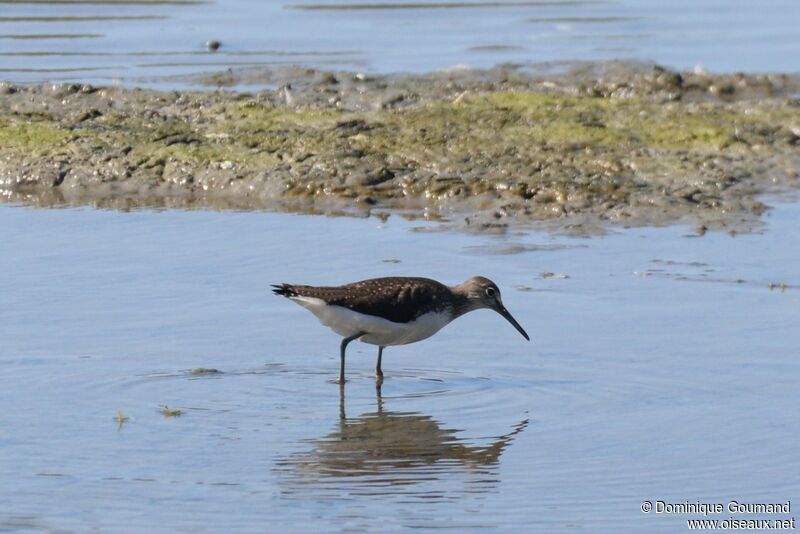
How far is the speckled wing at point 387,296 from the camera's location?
28.3ft

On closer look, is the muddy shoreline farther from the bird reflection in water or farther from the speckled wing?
the bird reflection in water

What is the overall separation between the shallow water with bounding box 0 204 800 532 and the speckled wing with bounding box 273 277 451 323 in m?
0.33

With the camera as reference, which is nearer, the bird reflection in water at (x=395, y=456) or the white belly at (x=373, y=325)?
the bird reflection in water at (x=395, y=456)

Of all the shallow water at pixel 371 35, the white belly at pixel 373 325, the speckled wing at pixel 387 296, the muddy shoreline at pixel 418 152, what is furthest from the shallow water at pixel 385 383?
the shallow water at pixel 371 35

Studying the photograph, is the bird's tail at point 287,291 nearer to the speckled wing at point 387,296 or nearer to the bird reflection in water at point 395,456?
the speckled wing at point 387,296

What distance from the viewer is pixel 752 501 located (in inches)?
262

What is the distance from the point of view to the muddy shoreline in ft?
39.4

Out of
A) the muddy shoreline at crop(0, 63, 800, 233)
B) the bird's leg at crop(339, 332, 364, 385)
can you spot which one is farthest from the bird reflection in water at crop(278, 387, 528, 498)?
the muddy shoreline at crop(0, 63, 800, 233)

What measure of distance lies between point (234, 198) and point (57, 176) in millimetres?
1571

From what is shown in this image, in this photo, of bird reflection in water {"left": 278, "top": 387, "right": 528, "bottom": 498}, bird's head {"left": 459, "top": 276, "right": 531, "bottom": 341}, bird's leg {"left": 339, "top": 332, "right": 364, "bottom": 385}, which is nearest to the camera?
bird reflection in water {"left": 278, "top": 387, "right": 528, "bottom": 498}

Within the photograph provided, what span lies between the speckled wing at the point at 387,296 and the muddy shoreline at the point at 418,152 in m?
2.60

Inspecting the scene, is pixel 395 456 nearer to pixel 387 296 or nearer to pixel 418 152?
pixel 387 296

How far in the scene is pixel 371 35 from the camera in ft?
63.6

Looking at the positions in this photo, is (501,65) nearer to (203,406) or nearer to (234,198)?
(234,198)
